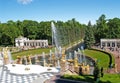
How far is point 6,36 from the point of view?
80562mm

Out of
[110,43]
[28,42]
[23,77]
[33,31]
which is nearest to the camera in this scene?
[23,77]

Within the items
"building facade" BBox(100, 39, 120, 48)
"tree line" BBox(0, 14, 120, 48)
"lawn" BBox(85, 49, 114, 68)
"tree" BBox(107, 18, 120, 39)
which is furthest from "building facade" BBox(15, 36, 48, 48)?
"lawn" BBox(85, 49, 114, 68)

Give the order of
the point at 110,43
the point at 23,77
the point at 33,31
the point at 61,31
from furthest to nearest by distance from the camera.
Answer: the point at 61,31
the point at 33,31
the point at 110,43
the point at 23,77

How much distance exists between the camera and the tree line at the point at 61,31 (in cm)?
7462

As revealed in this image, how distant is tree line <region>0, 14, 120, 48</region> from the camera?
245ft

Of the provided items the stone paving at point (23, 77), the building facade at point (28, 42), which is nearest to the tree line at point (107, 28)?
the building facade at point (28, 42)

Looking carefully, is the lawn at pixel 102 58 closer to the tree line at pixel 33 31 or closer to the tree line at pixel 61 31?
the tree line at pixel 61 31

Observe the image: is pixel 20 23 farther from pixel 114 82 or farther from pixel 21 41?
pixel 114 82

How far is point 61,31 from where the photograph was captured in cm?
8975

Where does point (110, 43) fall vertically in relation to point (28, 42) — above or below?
below

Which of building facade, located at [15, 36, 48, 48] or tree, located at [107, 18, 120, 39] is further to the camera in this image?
building facade, located at [15, 36, 48, 48]

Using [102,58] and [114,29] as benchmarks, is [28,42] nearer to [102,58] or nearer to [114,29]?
[114,29]

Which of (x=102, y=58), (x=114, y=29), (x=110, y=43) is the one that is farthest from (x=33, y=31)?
(x=102, y=58)

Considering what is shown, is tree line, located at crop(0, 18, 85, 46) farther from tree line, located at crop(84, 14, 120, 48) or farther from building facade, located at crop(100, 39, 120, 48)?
building facade, located at crop(100, 39, 120, 48)
